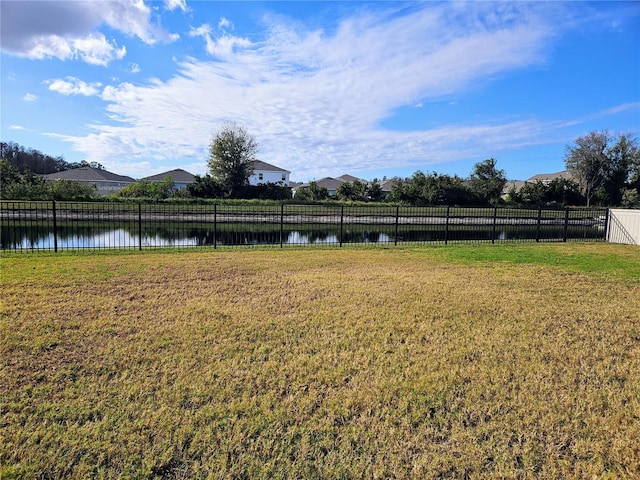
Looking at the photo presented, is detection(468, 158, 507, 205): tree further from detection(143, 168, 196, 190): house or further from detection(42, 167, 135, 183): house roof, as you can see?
detection(42, 167, 135, 183): house roof

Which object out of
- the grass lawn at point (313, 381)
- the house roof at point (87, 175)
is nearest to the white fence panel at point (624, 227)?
the grass lawn at point (313, 381)

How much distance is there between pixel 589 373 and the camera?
326 centimetres

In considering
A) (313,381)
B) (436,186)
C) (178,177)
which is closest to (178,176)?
(178,177)

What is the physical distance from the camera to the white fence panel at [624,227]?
1391 cm

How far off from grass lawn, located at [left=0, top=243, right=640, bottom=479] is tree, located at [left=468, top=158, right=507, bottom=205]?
130 ft

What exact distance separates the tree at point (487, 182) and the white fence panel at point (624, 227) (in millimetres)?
28559

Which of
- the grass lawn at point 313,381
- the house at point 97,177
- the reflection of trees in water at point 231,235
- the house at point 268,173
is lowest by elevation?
the grass lawn at point 313,381

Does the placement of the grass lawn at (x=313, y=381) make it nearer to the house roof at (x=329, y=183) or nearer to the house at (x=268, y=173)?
the house at (x=268, y=173)

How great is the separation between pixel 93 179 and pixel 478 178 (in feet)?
161

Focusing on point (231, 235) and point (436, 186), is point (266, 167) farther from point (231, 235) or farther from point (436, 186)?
point (231, 235)

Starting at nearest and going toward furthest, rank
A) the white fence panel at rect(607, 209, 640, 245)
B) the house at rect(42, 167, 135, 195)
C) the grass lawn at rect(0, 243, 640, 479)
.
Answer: the grass lawn at rect(0, 243, 640, 479) → the white fence panel at rect(607, 209, 640, 245) → the house at rect(42, 167, 135, 195)

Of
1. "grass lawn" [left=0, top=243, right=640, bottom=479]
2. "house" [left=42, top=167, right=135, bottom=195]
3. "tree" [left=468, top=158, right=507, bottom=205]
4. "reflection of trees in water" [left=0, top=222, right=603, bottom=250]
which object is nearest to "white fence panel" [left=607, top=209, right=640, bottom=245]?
"reflection of trees in water" [left=0, top=222, right=603, bottom=250]

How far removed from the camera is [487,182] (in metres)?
43.3

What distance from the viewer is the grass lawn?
7.19 feet
